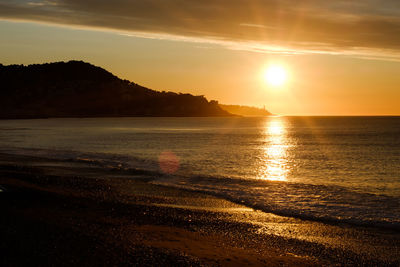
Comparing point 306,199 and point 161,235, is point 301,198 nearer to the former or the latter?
point 306,199

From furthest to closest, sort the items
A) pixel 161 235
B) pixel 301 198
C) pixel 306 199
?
pixel 301 198 → pixel 306 199 → pixel 161 235

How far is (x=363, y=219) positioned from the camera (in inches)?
680

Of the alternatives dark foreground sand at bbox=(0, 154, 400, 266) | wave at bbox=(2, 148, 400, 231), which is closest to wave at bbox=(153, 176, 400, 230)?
wave at bbox=(2, 148, 400, 231)

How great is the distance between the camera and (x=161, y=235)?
41.4 feet

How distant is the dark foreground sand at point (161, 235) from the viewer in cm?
1028

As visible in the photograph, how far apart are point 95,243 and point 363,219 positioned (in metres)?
11.8

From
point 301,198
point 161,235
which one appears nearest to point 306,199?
point 301,198

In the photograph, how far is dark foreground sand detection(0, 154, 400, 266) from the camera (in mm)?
10281

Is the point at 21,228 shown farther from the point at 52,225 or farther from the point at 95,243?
the point at 95,243

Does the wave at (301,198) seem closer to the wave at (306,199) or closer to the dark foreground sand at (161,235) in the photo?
the wave at (306,199)

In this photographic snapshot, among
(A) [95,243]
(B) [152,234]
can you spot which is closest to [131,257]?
(A) [95,243]

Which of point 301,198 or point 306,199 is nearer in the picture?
point 306,199

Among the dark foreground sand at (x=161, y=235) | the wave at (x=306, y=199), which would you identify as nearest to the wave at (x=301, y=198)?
the wave at (x=306, y=199)

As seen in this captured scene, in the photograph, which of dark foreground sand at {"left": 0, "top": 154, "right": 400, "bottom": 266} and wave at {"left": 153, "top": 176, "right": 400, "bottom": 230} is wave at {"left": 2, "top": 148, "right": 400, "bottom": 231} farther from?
dark foreground sand at {"left": 0, "top": 154, "right": 400, "bottom": 266}
